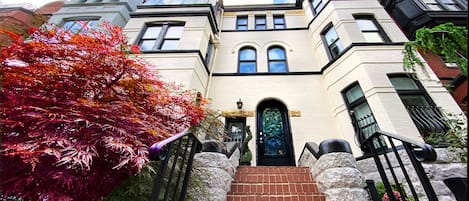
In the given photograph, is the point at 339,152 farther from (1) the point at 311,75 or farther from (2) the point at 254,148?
(1) the point at 311,75

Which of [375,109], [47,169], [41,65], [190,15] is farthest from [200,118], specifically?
[190,15]

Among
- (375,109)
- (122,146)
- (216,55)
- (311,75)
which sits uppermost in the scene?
(216,55)

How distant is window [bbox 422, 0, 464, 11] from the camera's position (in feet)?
22.6

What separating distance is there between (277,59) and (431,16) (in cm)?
519

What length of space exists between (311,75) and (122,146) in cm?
685

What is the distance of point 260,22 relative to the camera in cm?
985

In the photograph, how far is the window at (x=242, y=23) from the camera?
31.6 ft

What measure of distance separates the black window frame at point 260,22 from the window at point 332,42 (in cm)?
305

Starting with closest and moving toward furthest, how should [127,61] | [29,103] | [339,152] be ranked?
[29,103], [127,61], [339,152]

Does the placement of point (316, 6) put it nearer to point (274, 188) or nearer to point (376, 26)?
point (376, 26)

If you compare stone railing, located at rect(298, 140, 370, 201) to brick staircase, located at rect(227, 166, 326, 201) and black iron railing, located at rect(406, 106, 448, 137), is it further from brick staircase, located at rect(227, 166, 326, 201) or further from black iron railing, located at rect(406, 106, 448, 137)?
black iron railing, located at rect(406, 106, 448, 137)

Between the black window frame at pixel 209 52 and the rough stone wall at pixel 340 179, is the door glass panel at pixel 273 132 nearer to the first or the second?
the rough stone wall at pixel 340 179

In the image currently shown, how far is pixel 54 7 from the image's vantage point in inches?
387

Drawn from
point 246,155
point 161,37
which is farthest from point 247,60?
point 246,155
